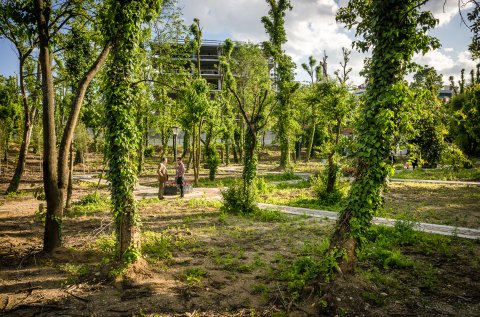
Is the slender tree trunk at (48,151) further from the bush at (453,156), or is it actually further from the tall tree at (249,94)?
the bush at (453,156)

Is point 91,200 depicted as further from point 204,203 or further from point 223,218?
point 223,218

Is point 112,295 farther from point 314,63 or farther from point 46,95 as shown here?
point 314,63

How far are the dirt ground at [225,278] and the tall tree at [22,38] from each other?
5.55 meters

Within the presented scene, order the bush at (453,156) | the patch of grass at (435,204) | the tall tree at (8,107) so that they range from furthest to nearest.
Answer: the tall tree at (8,107) < the patch of grass at (435,204) < the bush at (453,156)

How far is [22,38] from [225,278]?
516 inches

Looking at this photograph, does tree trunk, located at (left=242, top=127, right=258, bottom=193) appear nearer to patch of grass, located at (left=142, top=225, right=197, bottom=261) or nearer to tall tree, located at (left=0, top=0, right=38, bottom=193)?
patch of grass, located at (left=142, top=225, right=197, bottom=261)

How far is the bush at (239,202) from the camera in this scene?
429 inches

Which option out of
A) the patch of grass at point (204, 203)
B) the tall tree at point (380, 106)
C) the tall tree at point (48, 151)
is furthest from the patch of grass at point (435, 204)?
the tall tree at point (48, 151)

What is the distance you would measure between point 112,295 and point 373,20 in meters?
6.61

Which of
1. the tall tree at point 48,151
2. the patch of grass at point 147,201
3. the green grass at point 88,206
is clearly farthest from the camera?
the patch of grass at point 147,201

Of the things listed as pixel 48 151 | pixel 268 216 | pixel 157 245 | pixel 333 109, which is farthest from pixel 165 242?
pixel 333 109

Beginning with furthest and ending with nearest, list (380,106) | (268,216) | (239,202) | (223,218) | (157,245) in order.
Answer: (239,202), (268,216), (223,218), (157,245), (380,106)

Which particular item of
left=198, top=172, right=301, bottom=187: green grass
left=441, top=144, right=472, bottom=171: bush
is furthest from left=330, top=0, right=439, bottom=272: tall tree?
left=198, top=172, right=301, bottom=187: green grass

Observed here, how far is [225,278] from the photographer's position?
559 cm
